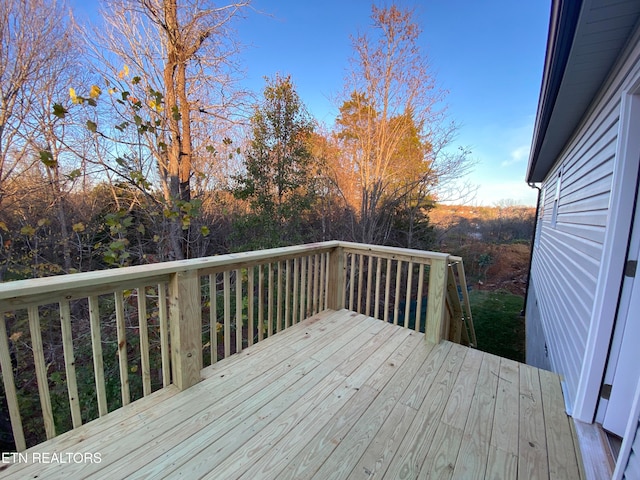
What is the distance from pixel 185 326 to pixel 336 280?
194cm

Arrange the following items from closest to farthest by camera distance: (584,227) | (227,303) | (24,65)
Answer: (227,303) < (584,227) < (24,65)

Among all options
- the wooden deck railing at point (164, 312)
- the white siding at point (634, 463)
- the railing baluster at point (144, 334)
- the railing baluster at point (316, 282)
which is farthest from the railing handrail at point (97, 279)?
the white siding at point (634, 463)

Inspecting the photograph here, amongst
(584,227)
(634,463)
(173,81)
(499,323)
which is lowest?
(499,323)

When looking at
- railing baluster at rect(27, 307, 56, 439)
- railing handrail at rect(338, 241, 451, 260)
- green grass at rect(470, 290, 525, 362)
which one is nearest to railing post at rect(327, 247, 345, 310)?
railing handrail at rect(338, 241, 451, 260)

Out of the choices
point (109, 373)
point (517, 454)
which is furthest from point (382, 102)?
point (109, 373)

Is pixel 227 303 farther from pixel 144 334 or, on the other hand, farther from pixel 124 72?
pixel 124 72

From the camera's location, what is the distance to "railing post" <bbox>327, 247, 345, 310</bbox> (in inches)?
132

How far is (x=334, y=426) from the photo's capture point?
1.63 metres

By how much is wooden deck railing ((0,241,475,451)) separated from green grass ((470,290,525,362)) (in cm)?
334

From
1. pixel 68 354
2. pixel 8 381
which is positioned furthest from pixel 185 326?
pixel 8 381

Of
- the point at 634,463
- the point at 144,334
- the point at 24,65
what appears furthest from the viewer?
the point at 24,65

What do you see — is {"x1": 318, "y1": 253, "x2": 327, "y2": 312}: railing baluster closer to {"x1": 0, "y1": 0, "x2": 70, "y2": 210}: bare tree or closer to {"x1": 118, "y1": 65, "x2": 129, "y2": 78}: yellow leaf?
{"x1": 118, "y1": 65, "x2": 129, "y2": 78}: yellow leaf

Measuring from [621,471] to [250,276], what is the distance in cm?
242

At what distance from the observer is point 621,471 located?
3.68ft
